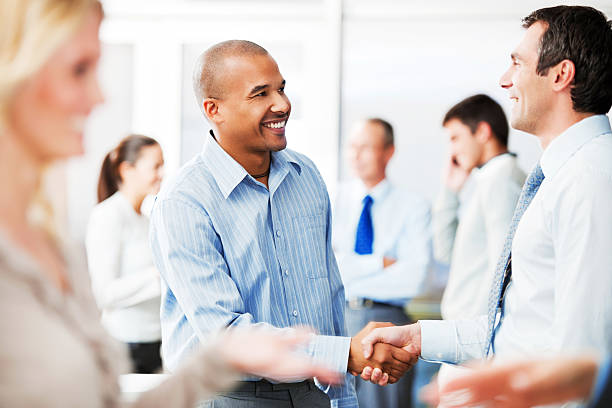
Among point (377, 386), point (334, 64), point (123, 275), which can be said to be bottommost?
point (377, 386)

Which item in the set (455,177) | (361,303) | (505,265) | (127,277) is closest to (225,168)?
(505,265)

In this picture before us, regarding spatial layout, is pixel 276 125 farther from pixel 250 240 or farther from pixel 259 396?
pixel 259 396

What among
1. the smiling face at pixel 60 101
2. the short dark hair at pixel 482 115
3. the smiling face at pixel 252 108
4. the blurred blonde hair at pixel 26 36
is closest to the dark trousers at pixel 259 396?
the smiling face at pixel 252 108

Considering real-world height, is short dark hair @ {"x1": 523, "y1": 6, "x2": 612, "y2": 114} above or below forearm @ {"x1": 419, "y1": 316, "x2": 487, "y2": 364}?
above

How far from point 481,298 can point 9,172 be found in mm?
2874

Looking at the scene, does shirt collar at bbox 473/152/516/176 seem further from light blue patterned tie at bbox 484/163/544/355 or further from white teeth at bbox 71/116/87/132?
white teeth at bbox 71/116/87/132

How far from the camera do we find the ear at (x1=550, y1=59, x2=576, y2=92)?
194 centimetres

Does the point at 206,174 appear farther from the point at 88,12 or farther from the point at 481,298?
the point at 481,298

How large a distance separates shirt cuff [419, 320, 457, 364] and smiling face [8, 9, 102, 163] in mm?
1485

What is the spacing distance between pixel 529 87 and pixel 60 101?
148 cm

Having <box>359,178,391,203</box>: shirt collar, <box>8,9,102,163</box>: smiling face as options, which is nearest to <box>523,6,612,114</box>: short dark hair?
<box>8,9,102,163</box>: smiling face

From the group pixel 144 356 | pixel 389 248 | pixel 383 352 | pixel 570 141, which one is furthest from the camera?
pixel 389 248

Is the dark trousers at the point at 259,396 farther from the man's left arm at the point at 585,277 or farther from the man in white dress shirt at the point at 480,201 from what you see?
the man in white dress shirt at the point at 480,201

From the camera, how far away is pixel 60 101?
0.91 meters
